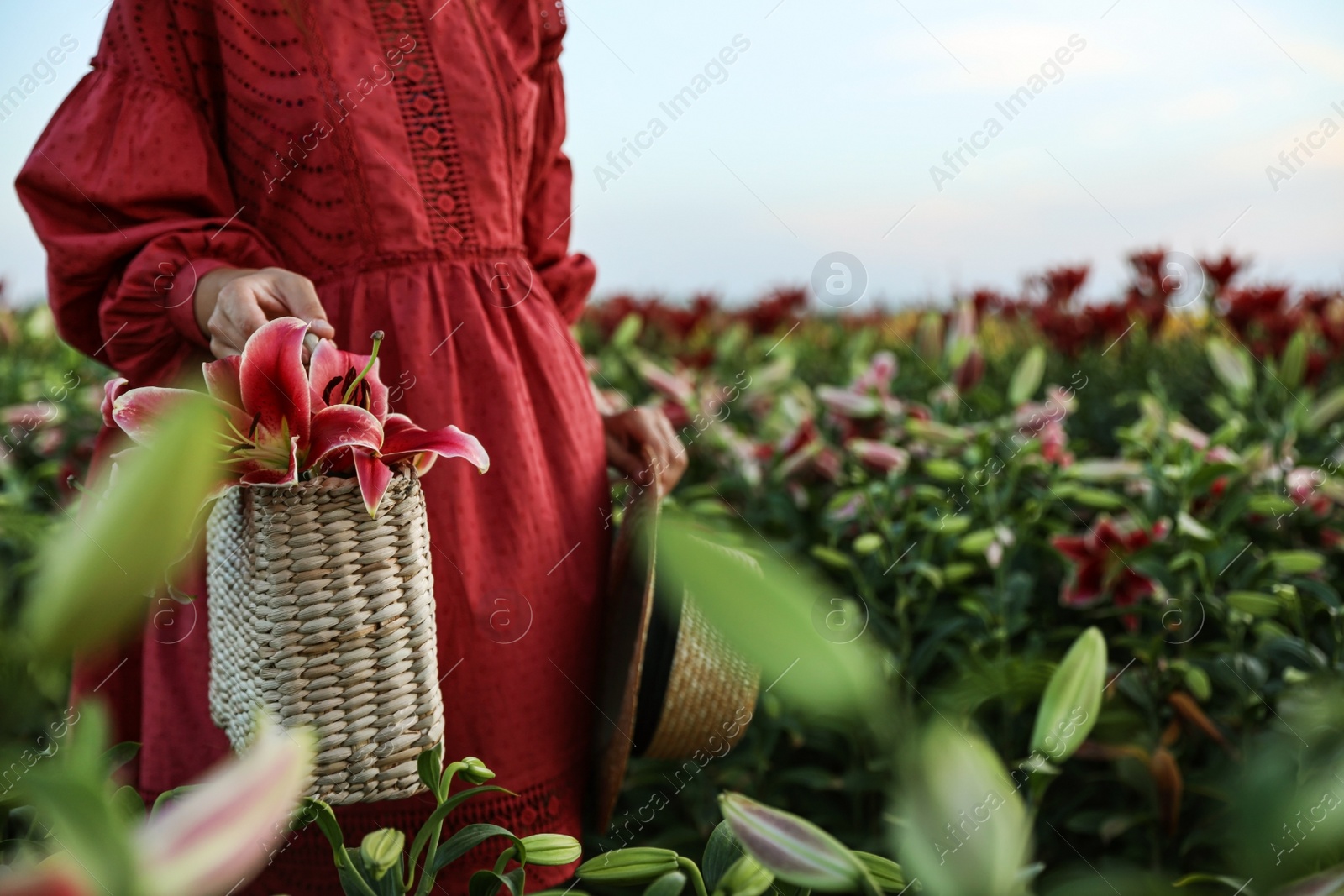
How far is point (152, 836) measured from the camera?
19 centimetres

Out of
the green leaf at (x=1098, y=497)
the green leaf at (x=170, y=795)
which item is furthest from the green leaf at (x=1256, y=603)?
the green leaf at (x=170, y=795)

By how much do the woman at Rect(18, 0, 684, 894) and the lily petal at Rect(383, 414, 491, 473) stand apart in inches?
9.6

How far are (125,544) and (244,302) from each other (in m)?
0.72

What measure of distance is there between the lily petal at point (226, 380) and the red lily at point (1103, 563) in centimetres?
115

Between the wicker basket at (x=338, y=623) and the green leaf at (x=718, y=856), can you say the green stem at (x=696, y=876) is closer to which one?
the green leaf at (x=718, y=856)

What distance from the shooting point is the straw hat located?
93cm

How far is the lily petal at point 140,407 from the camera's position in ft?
1.72

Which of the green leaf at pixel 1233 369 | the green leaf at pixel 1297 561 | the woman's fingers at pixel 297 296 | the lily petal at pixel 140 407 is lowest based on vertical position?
the woman's fingers at pixel 297 296

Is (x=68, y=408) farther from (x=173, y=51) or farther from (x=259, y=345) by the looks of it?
(x=259, y=345)

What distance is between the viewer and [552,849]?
601 mm

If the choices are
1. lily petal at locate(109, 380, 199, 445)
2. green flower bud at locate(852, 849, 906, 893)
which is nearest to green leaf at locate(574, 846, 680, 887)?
green flower bud at locate(852, 849, 906, 893)

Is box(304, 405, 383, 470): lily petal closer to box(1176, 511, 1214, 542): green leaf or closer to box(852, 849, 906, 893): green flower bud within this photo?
box(852, 849, 906, 893): green flower bud

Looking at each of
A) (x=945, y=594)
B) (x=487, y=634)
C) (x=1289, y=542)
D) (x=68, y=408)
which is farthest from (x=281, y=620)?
(x=68, y=408)

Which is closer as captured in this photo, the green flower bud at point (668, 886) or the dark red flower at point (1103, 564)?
the green flower bud at point (668, 886)
